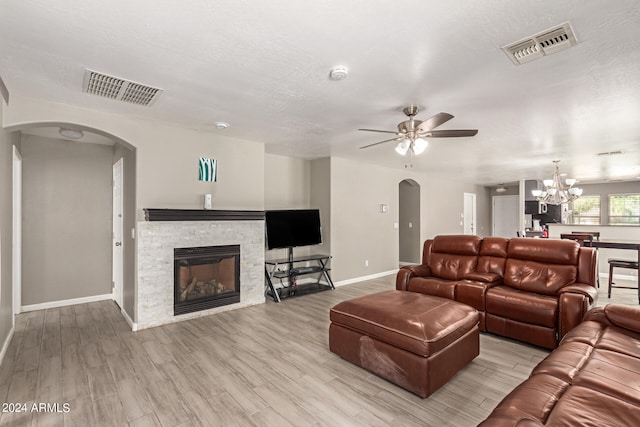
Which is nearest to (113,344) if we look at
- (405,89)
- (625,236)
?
(405,89)

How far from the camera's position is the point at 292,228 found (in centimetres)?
550

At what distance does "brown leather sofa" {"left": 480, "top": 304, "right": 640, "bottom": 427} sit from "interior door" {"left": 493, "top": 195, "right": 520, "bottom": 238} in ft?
32.7

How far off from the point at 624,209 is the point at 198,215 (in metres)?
12.5

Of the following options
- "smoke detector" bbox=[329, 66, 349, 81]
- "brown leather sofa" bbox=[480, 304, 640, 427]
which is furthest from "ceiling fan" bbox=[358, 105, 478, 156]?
"brown leather sofa" bbox=[480, 304, 640, 427]

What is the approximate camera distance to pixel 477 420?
82.3 inches

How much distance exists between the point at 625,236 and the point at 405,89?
6.78 meters

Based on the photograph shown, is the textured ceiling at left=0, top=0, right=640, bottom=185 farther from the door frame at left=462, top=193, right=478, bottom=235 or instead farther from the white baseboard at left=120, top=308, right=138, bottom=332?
the door frame at left=462, top=193, right=478, bottom=235

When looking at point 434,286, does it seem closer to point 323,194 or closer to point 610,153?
point 323,194

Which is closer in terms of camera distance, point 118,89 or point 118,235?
point 118,89

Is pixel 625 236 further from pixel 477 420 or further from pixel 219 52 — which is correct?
pixel 219 52

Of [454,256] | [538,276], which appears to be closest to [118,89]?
[454,256]

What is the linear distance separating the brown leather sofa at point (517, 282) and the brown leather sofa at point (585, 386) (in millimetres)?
821

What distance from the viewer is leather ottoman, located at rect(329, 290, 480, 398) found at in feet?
7.69

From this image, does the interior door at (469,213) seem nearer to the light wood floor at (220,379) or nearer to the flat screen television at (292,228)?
the flat screen television at (292,228)
